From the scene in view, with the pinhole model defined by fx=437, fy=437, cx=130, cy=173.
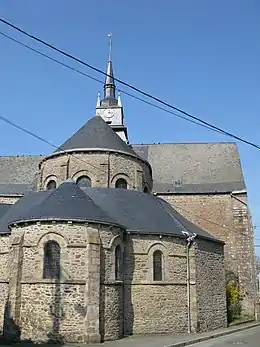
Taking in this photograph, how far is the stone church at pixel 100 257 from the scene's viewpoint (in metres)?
15.6

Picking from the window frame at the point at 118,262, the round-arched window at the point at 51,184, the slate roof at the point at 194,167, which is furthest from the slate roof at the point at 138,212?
the slate roof at the point at 194,167

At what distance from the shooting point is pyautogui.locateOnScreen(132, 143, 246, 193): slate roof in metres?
32.2

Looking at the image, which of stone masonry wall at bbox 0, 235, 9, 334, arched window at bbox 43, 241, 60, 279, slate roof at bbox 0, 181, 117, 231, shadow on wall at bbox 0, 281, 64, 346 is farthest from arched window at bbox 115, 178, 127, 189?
shadow on wall at bbox 0, 281, 64, 346

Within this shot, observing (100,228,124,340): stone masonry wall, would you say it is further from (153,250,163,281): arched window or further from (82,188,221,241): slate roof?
(153,250,163,281): arched window

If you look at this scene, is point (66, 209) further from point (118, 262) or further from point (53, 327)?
point (53, 327)

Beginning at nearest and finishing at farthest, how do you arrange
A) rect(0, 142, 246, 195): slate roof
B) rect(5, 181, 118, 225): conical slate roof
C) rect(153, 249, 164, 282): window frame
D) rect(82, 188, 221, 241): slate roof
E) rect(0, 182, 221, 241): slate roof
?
rect(5, 181, 118, 225): conical slate roof, rect(0, 182, 221, 241): slate roof, rect(153, 249, 164, 282): window frame, rect(82, 188, 221, 241): slate roof, rect(0, 142, 246, 195): slate roof

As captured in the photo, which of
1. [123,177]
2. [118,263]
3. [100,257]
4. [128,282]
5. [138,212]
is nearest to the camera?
[100,257]

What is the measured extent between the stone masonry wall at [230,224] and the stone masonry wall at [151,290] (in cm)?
1195

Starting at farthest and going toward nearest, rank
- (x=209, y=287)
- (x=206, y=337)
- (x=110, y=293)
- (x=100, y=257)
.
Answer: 1. (x=209, y=287)
2. (x=206, y=337)
3. (x=110, y=293)
4. (x=100, y=257)

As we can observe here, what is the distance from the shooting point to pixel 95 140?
2389cm

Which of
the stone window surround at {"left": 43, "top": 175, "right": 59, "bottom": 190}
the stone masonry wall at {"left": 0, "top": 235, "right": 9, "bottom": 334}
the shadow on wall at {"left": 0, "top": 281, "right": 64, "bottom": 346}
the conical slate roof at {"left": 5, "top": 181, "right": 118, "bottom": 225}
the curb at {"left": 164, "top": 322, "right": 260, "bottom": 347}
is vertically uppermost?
the stone window surround at {"left": 43, "top": 175, "right": 59, "bottom": 190}

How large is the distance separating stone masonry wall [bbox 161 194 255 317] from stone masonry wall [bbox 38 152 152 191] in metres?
8.82

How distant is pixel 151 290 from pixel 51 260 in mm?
4719

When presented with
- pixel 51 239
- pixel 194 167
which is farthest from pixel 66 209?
pixel 194 167
